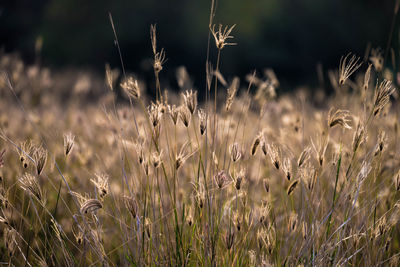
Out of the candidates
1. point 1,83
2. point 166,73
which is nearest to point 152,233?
point 1,83

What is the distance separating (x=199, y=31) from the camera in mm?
9852

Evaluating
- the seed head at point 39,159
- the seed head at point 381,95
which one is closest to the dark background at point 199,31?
the seed head at point 381,95

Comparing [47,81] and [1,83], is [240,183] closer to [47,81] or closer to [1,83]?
[1,83]

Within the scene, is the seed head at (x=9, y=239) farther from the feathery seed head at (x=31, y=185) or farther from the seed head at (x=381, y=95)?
the seed head at (x=381, y=95)

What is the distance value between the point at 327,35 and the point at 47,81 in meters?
8.26

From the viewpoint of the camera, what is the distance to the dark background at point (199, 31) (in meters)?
A: 9.47

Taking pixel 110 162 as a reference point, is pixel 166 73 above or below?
below

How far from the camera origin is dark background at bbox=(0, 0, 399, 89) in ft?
31.1

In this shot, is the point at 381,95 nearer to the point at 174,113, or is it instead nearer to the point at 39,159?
the point at 174,113

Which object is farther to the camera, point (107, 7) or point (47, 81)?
point (107, 7)

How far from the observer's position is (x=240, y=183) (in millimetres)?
1166

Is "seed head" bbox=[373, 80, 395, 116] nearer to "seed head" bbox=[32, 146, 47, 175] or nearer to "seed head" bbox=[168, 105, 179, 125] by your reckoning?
→ "seed head" bbox=[168, 105, 179, 125]

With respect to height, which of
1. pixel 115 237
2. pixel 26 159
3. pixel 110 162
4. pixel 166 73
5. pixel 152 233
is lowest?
pixel 166 73

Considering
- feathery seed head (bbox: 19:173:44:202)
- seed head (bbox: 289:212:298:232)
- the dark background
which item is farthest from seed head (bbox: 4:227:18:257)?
the dark background
